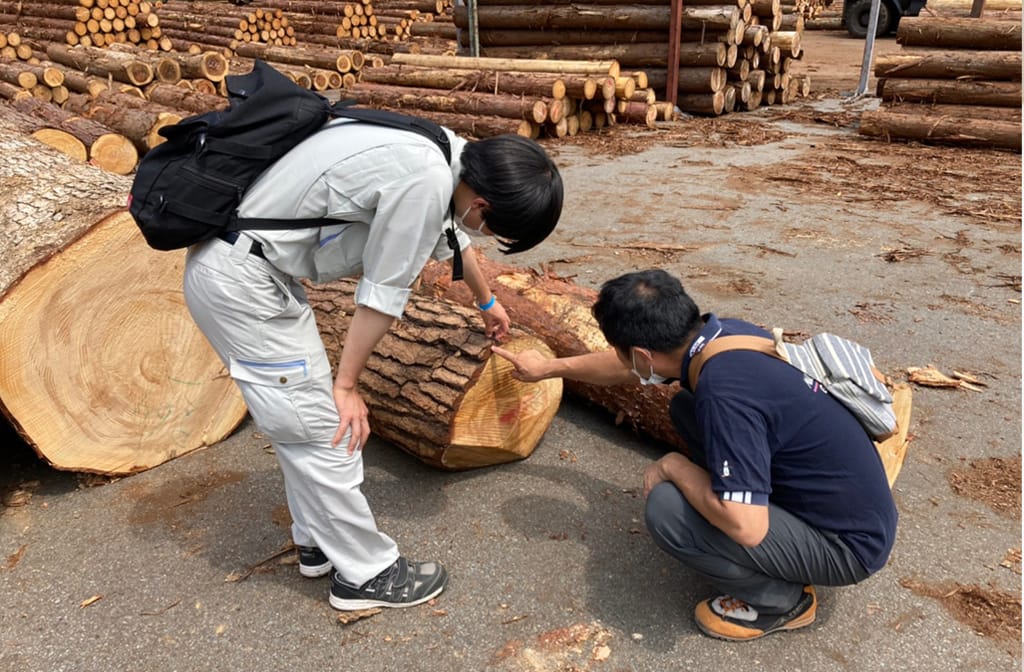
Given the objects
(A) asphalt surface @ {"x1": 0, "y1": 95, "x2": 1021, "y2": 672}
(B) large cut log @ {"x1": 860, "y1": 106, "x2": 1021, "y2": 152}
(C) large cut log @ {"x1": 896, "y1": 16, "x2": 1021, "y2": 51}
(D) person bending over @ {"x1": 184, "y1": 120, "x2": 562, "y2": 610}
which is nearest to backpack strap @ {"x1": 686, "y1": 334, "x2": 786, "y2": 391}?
(D) person bending over @ {"x1": 184, "y1": 120, "x2": 562, "y2": 610}

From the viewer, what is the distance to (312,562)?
101 inches

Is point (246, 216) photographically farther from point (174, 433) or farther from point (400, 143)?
point (174, 433)

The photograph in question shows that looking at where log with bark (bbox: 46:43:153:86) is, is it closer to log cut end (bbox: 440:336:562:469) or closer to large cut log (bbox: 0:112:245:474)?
large cut log (bbox: 0:112:245:474)

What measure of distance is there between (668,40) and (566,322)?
9.61 meters

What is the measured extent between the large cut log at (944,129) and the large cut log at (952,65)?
0.65m

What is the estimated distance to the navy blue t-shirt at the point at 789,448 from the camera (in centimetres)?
199

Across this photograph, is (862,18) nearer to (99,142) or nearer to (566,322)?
(99,142)

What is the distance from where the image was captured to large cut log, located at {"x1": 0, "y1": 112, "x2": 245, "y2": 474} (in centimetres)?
275

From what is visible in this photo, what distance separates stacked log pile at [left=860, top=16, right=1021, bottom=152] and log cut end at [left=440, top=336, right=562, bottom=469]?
8.47 m

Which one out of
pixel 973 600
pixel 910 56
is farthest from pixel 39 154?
pixel 910 56

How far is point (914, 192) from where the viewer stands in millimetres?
7297

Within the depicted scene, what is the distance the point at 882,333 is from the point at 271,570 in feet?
11.8

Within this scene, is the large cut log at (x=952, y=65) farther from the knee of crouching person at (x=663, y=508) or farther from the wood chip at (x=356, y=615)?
the wood chip at (x=356, y=615)

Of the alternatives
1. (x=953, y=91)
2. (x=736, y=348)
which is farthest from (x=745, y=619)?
(x=953, y=91)
